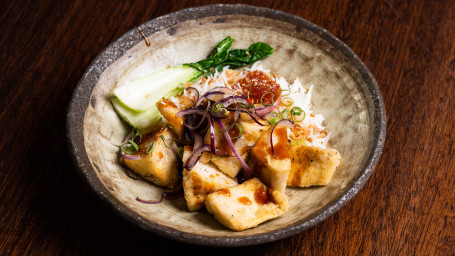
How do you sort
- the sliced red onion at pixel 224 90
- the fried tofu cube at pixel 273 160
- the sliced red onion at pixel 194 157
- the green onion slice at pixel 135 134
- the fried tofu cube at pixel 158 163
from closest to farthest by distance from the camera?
1. the fried tofu cube at pixel 273 160
2. the sliced red onion at pixel 194 157
3. the fried tofu cube at pixel 158 163
4. the sliced red onion at pixel 224 90
5. the green onion slice at pixel 135 134

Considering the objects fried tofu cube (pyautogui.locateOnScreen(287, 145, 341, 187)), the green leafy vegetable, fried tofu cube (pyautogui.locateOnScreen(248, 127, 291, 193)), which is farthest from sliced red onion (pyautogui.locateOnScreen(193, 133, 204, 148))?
the green leafy vegetable

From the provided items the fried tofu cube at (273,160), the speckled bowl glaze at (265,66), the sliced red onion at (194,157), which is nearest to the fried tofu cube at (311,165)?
the speckled bowl glaze at (265,66)

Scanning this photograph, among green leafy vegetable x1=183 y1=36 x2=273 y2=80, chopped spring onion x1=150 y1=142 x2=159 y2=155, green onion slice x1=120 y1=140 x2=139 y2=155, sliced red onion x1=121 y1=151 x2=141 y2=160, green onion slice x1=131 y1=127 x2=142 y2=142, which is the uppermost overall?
green leafy vegetable x1=183 y1=36 x2=273 y2=80

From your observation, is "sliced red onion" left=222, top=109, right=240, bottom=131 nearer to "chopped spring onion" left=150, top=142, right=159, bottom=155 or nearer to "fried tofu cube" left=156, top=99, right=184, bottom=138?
"fried tofu cube" left=156, top=99, right=184, bottom=138

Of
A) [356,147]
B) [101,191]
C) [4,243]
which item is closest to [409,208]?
[356,147]

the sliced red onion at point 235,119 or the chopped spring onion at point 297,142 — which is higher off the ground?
the chopped spring onion at point 297,142

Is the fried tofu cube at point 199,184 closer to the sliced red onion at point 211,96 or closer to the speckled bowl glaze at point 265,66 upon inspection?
the speckled bowl glaze at point 265,66
